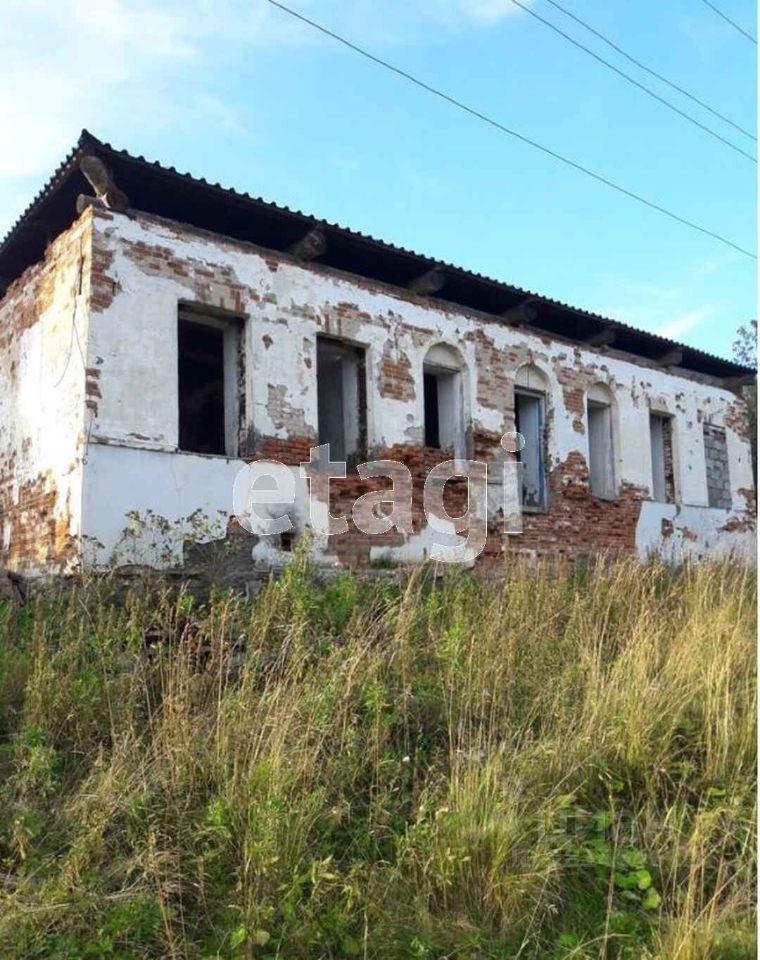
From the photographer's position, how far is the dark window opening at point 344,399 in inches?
412

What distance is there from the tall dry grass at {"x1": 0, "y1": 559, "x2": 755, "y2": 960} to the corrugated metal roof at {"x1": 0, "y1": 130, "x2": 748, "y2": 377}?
5.00 meters

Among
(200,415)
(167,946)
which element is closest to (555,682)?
(167,946)

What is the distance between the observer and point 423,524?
10617 mm

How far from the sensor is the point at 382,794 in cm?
394

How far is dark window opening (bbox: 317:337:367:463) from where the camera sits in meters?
10.5

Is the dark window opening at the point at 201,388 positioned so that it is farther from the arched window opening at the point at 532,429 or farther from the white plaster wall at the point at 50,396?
the arched window opening at the point at 532,429

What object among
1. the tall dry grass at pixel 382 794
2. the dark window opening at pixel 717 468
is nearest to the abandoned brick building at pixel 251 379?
the dark window opening at pixel 717 468

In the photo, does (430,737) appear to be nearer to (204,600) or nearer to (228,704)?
(228,704)

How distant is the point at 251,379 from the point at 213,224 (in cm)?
186

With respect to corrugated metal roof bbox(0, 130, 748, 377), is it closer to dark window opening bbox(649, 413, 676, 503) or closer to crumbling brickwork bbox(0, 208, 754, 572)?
crumbling brickwork bbox(0, 208, 754, 572)

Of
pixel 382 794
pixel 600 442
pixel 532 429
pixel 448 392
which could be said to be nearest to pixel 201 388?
pixel 448 392

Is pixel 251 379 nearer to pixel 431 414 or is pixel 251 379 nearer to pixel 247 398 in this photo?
pixel 247 398

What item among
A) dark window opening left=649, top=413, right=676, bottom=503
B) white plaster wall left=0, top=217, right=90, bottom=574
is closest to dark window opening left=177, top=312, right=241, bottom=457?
white plaster wall left=0, top=217, right=90, bottom=574

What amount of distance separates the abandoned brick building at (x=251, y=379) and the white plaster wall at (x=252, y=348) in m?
0.02
